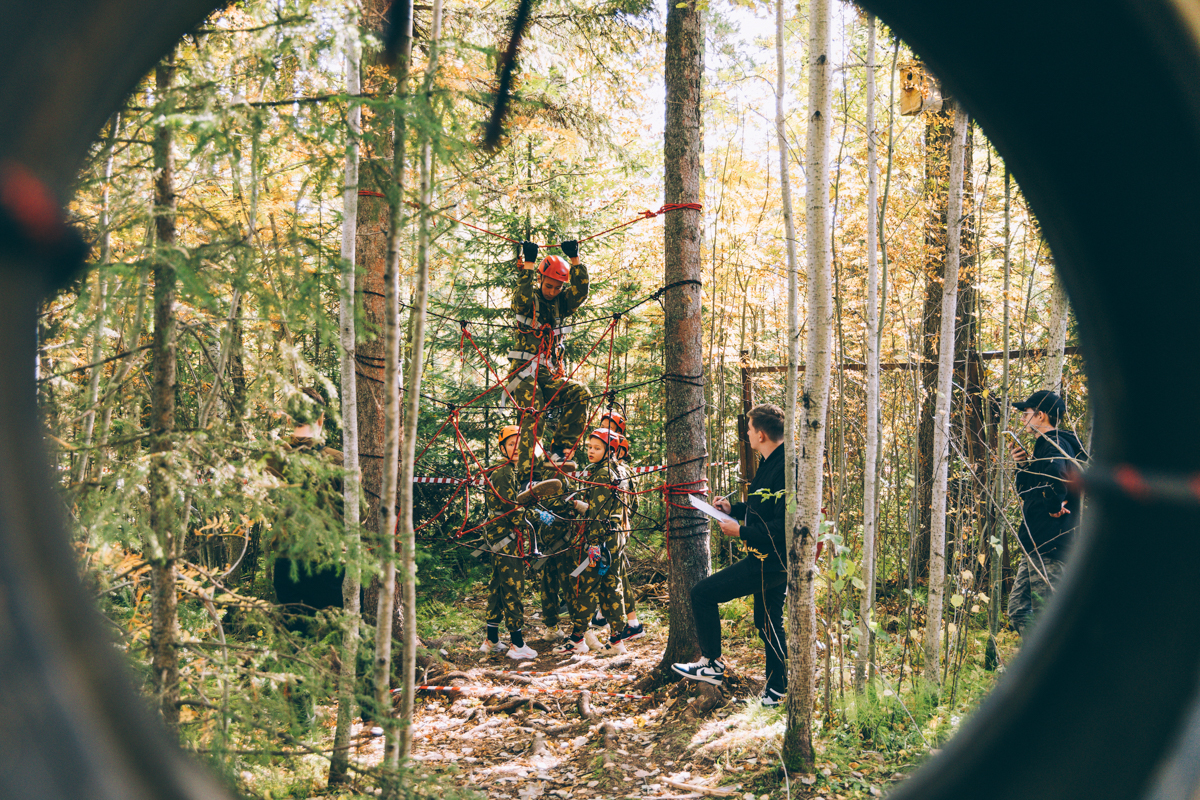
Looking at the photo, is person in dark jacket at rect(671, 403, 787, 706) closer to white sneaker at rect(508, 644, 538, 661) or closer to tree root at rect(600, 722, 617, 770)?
tree root at rect(600, 722, 617, 770)

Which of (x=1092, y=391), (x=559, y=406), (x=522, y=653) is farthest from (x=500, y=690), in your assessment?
(x=1092, y=391)

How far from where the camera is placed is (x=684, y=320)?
191 inches

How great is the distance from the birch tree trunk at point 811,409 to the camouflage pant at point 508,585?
284cm

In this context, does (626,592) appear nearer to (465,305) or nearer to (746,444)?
(746,444)

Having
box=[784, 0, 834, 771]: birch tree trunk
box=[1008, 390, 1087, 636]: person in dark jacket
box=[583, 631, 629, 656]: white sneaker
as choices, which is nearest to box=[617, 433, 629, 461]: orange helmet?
box=[583, 631, 629, 656]: white sneaker

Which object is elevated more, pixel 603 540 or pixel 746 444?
pixel 746 444

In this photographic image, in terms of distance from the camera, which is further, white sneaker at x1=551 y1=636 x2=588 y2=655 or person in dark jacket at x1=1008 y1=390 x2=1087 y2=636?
white sneaker at x1=551 y1=636 x2=588 y2=655

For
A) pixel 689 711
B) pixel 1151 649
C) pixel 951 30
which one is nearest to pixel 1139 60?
pixel 951 30

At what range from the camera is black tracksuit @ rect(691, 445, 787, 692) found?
162 inches

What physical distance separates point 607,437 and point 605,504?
58cm

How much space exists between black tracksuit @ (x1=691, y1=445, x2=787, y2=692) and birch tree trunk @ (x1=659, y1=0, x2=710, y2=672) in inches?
12.0

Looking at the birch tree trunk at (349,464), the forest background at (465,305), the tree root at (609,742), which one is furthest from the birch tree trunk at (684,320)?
the birch tree trunk at (349,464)

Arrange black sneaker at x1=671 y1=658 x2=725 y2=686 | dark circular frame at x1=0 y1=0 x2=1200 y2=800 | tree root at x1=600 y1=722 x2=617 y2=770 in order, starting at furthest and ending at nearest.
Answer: black sneaker at x1=671 y1=658 x2=725 y2=686, tree root at x1=600 y1=722 x2=617 y2=770, dark circular frame at x1=0 y1=0 x2=1200 y2=800

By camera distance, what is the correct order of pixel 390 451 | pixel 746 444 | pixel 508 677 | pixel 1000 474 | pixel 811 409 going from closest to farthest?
pixel 390 451, pixel 811 409, pixel 1000 474, pixel 508 677, pixel 746 444
